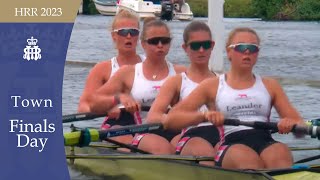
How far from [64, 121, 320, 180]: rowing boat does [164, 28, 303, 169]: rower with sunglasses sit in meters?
0.13

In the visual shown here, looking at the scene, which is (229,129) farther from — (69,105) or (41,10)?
(69,105)

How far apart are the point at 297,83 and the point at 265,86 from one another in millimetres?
10274

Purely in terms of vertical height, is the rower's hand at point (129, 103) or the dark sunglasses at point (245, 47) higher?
the dark sunglasses at point (245, 47)

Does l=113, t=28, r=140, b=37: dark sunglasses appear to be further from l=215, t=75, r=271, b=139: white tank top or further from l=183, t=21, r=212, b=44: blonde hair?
l=215, t=75, r=271, b=139: white tank top

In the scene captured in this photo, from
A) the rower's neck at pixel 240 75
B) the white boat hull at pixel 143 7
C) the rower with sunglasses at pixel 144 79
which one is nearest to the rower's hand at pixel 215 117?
the rower's neck at pixel 240 75

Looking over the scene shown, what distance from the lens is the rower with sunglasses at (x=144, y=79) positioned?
22.7 feet

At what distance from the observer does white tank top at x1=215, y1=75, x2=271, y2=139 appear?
242 inches

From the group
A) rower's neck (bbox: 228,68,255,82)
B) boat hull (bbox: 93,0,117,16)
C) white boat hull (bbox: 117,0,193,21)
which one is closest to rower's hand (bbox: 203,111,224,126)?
rower's neck (bbox: 228,68,255,82)

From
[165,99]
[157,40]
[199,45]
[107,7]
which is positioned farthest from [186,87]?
[107,7]

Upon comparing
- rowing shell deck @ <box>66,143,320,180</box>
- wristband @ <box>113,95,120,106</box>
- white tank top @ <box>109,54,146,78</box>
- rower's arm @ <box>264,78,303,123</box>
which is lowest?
rowing shell deck @ <box>66,143,320,180</box>

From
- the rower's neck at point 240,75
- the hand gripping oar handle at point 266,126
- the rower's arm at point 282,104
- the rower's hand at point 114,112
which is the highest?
the rower's neck at point 240,75

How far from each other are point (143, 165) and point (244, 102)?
970 millimetres

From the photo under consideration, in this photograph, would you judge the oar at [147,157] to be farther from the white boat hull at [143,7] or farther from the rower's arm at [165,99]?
the white boat hull at [143,7]

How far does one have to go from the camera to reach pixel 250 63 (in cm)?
607
